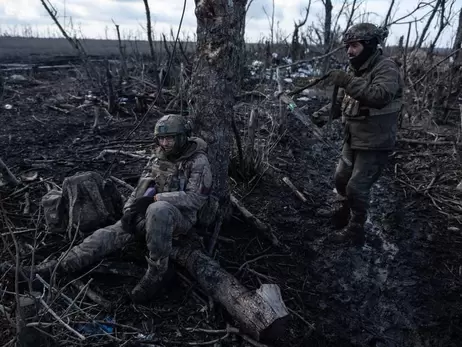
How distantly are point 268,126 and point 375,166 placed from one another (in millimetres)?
3612

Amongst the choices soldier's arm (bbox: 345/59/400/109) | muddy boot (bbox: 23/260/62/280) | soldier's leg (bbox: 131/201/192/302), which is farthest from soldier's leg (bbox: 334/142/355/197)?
muddy boot (bbox: 23/260/62/280)

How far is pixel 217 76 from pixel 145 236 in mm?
1551

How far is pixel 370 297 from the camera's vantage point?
3510mm

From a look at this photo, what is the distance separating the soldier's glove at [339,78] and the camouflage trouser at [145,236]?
1.94 meters

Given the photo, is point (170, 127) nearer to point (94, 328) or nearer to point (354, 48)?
point (94, 328)

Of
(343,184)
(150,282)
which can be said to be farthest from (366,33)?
(150,282)

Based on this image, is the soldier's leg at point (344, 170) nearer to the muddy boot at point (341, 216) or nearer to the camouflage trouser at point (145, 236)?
the muddy boot at point (341, 216)

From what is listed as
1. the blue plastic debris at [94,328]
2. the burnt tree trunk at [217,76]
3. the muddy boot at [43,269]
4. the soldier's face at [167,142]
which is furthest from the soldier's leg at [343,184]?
the muddy boot at [43,269]

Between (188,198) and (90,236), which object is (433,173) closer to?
(188,198)

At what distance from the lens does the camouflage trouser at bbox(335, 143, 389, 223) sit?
401 centimetres

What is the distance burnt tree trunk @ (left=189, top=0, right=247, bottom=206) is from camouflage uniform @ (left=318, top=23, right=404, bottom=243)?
1.10 metres

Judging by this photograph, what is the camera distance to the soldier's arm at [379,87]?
355 centimetres

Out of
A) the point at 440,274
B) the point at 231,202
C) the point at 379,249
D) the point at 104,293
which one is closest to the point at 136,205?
the point at 104,293

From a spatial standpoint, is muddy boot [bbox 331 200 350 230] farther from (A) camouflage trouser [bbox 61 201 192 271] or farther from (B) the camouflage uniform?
(A) camouflage trouser [bbox 61 201 192 271]
